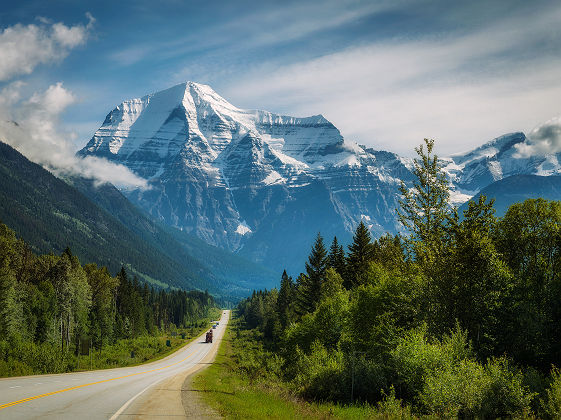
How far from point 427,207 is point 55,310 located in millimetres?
67037

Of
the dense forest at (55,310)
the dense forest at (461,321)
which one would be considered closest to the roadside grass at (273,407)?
the dense forest at (461,321)

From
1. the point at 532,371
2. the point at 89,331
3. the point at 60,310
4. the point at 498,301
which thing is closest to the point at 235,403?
the point at 532,371

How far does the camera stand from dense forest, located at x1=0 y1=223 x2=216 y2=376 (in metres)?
53.6

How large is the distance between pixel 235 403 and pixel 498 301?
53.1ft

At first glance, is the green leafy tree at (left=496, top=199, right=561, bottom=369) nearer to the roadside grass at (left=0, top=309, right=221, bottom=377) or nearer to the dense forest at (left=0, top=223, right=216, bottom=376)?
the roadside grass at (left=0, top=309, right=221, bottom=377)

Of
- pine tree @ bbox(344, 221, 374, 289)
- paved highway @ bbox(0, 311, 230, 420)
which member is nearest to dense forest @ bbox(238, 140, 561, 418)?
paved highway @ bbox(0, 311, 230, 420)

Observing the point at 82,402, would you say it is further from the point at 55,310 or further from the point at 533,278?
the point at 55,310

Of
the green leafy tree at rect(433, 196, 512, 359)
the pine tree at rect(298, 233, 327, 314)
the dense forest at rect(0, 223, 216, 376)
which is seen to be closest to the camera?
the green leafy tree at rect(433, 196, 512, 359)

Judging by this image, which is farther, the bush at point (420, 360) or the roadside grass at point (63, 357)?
the roadside grass at point (63, 357)

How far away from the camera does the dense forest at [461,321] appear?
1858 cm

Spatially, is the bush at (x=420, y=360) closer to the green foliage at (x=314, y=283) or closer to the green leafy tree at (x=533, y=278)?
the green leafy tree at (x=533, y=278)

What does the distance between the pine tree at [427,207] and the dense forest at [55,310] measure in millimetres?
32221

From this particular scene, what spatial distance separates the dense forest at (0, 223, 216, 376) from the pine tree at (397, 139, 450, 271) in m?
32.2

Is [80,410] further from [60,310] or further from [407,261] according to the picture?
[60,310]
